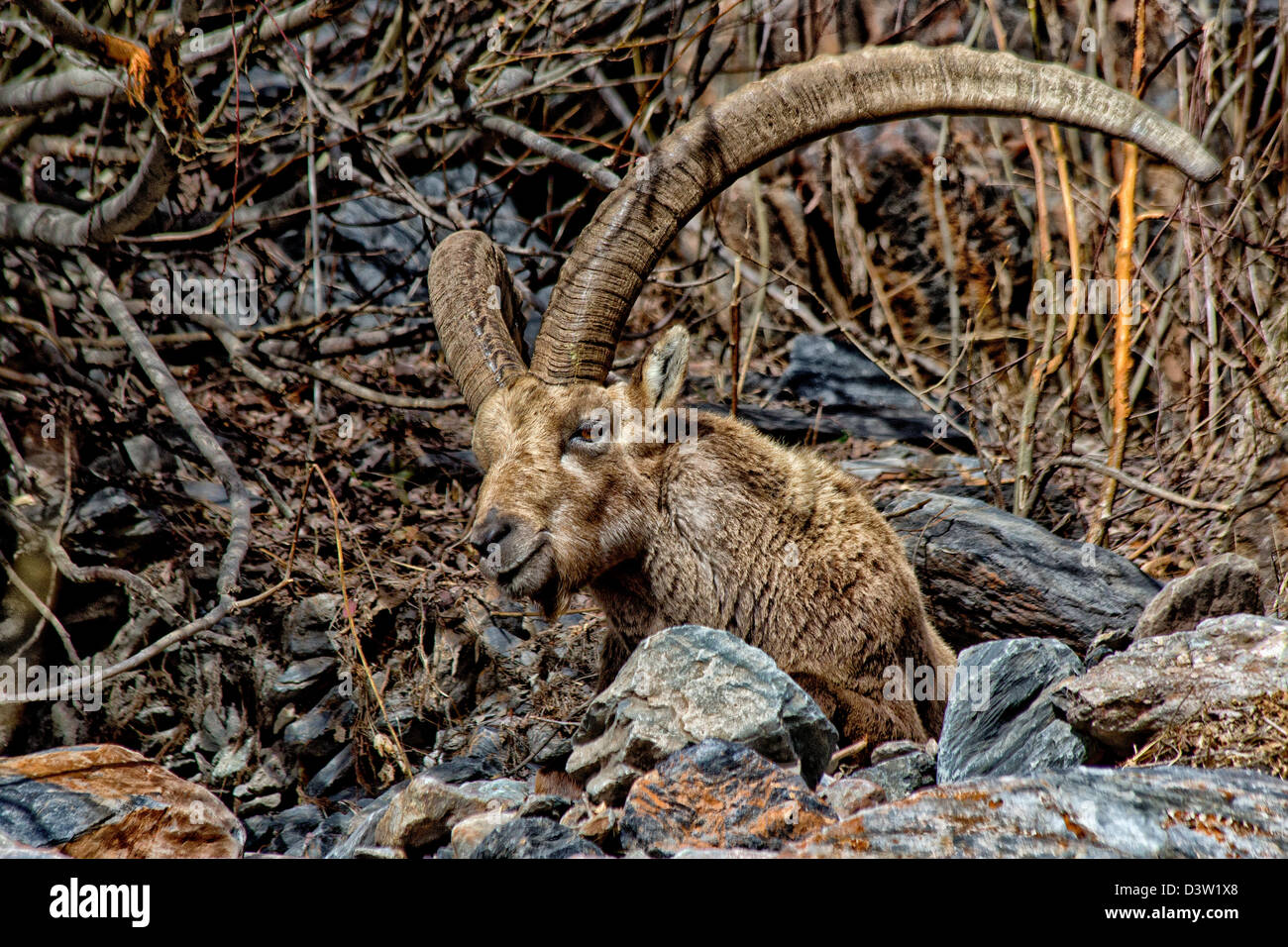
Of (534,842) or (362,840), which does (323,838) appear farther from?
(534,842)

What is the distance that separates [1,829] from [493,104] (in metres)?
4.48

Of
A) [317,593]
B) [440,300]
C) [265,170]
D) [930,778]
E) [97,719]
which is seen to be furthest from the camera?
[265,170]

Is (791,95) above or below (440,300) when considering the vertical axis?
above

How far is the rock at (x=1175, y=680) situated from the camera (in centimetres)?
358

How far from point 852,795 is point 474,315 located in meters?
2.73

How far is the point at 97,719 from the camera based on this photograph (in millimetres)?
6340

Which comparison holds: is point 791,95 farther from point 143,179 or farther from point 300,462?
point 300,462

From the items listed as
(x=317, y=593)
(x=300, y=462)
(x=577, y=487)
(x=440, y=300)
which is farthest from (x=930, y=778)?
(x=300, y=462)

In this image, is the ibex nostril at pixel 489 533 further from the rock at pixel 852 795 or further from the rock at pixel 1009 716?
the rock at pixel 1009 716

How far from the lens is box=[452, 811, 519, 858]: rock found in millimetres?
3496
